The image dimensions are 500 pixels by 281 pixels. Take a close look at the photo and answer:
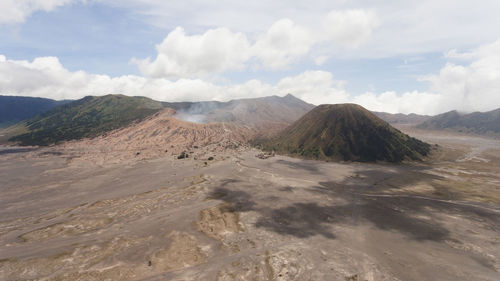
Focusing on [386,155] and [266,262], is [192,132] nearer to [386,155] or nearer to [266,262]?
[386,155]

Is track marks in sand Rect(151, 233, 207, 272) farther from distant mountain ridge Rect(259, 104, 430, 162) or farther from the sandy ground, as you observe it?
distant mountain ridge Rect(259, 104, 430, 162)

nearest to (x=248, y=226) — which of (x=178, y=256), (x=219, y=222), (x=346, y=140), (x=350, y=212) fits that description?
(x=219, y=222)

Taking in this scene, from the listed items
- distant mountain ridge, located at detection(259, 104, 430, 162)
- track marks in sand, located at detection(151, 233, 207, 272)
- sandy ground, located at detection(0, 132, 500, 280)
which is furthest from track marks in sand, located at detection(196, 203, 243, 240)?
distant mountain ridge, located at detection(259, 104, 430, 162)

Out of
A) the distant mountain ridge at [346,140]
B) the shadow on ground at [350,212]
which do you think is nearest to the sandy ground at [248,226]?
the shadow on ground at [350,212]

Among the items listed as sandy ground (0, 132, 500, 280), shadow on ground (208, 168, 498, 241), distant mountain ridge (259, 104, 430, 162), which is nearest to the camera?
sandy ground (0, 132, 500, 280)

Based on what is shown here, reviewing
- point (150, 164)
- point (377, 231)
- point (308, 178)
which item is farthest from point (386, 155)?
point (150, 164)

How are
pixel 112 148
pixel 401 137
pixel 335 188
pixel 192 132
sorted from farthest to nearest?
pixel 192 132, pixel 112 148, pixel 401 137, pixel 335 188
